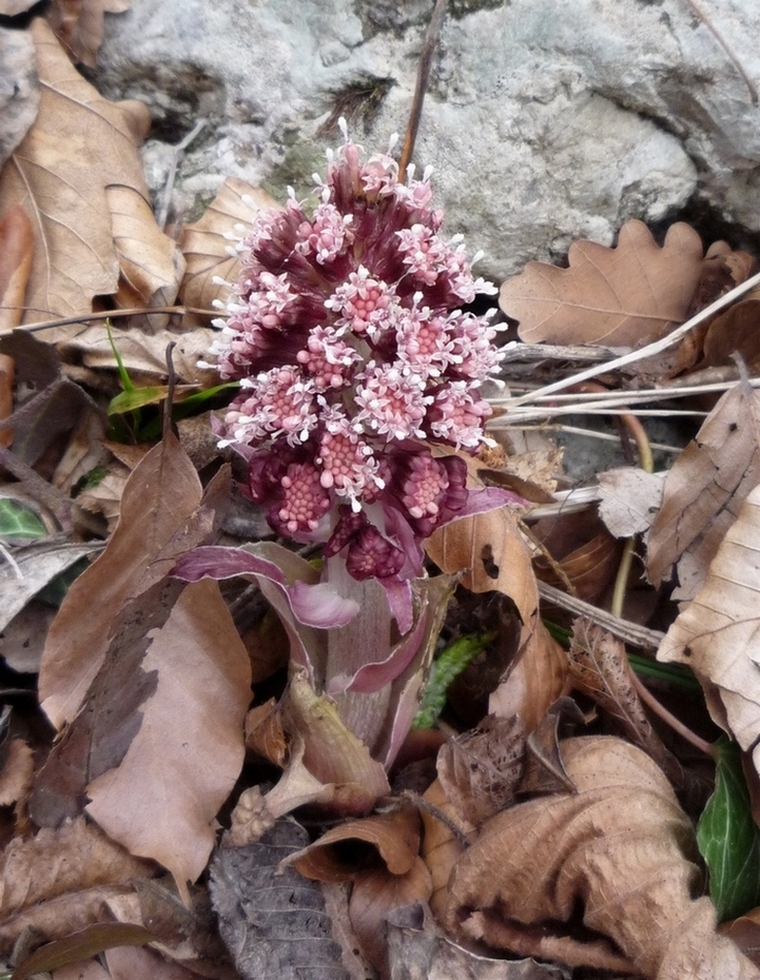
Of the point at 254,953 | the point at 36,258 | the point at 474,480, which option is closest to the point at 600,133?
the point at 474,480

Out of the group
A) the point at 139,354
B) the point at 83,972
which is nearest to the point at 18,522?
the point at 139,354

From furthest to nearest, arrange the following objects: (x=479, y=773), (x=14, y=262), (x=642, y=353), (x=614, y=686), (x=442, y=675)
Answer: (x=642, y=353)
(x=14, y=262)
(x=442, y=675)
(x=614, y=686)
(x=479, y=773)

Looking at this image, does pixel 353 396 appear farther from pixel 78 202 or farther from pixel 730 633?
pixel 78 202

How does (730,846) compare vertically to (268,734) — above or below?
above

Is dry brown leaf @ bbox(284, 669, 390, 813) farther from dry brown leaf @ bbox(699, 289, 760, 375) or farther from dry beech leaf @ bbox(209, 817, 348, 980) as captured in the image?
dry brown leaf @ bbox(699, 289, 760, 375)

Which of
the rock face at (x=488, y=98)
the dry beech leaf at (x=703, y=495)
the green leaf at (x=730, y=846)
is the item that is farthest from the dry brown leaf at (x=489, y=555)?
the rock face at (x=488, y=98)

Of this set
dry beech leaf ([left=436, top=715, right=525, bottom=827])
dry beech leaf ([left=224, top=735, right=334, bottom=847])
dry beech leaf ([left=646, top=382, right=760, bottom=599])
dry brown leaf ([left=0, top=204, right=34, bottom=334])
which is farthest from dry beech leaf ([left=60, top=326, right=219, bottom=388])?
dry beech leaf ([left=646, top=382, right=760, bottom=599])

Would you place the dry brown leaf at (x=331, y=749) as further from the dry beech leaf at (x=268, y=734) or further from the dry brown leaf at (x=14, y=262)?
the dry brown leaf at (x=14, y=262)
